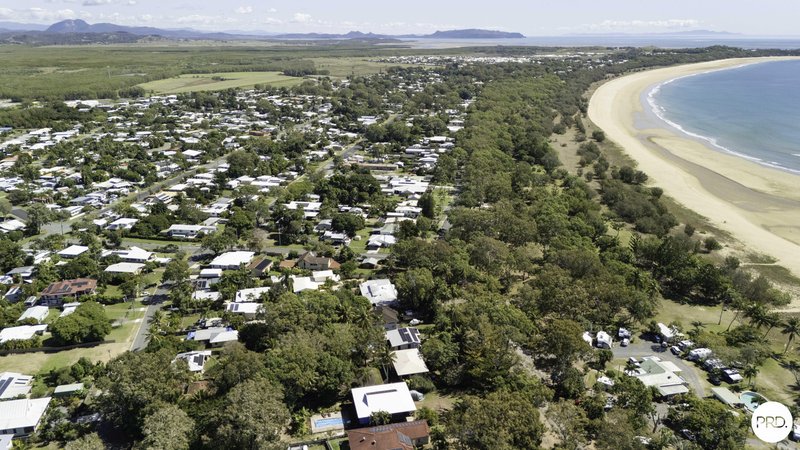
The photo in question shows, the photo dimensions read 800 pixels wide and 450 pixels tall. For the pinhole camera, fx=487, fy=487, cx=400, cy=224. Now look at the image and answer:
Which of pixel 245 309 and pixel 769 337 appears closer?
pixel 769 337

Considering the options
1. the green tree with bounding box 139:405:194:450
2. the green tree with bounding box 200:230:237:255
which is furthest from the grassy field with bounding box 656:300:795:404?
the green tree with bounding box 200:230:237:255

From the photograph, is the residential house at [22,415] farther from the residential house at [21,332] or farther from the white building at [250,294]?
the white building at [250,294]

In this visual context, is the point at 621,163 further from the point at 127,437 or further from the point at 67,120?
the point at 67,120

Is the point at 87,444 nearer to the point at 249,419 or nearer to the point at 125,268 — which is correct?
the point at 249,419

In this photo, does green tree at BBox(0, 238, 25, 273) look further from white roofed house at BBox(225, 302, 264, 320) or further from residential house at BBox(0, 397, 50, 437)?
white roofed house at BBox(225, 302, 264, 320)

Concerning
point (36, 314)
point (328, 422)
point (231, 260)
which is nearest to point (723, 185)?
point (231, 260)

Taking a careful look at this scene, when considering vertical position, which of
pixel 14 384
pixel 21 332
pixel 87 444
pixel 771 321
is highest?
pixel 771 321

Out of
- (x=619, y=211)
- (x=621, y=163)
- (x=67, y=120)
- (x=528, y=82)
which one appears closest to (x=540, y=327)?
(x=619, y=211)
